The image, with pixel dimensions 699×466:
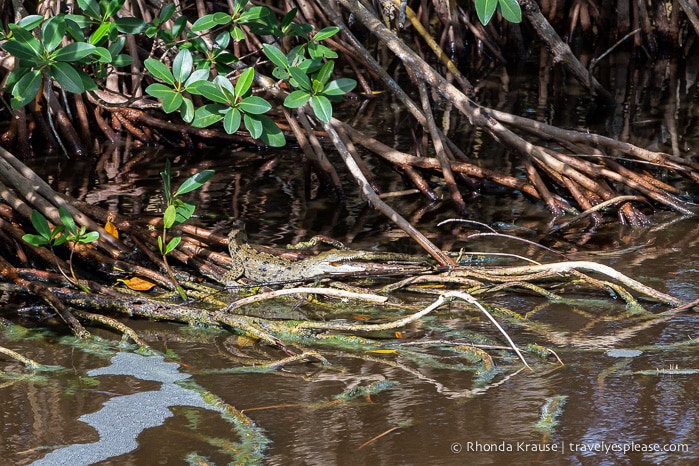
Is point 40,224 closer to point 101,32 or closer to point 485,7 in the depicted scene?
point 101,32

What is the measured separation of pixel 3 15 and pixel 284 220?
96.1 inches

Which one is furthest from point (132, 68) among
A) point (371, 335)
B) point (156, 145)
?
point (371, 335)

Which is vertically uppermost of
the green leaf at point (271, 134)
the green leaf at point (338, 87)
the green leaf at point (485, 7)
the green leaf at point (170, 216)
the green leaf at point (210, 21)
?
the green leaf at point (210, 21)

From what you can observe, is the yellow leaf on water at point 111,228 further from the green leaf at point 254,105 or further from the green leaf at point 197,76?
the green leaf at point 254,105

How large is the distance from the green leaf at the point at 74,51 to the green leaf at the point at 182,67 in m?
0.31

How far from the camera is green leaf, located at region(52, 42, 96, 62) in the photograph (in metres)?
2.96

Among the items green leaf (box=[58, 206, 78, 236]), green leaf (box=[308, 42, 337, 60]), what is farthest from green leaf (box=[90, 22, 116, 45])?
green leaf (box=[308, 42, 337, 60])

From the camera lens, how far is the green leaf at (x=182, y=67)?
10.3 feet

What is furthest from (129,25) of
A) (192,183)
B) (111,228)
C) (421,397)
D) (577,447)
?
(577,447)

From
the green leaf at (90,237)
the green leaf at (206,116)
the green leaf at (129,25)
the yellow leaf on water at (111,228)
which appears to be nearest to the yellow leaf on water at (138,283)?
the green leaf at (90,237)

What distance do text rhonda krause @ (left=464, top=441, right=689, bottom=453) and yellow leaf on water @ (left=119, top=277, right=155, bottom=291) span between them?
178 cm

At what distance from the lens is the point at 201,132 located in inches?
239

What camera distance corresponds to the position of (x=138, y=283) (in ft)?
12.0

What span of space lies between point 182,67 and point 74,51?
0.38 metres
